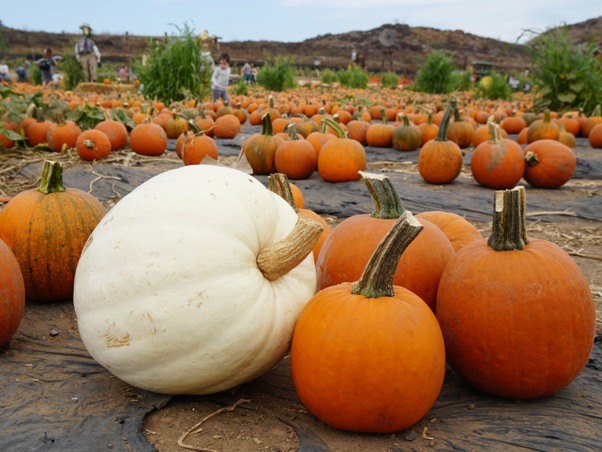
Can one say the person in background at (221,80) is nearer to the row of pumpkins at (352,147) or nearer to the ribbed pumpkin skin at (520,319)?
the row of pumpkins at (352,147)

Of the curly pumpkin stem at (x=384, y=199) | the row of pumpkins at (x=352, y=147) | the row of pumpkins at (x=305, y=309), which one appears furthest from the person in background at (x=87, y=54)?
the row of pumpkins at (x=305, y=309)

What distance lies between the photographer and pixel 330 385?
6.37 feet

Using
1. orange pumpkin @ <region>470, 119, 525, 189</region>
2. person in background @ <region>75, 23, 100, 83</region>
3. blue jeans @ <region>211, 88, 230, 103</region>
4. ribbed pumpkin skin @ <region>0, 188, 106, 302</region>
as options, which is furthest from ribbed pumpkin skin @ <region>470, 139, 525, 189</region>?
person in background @ <region>75, 23, 100, 83</region>

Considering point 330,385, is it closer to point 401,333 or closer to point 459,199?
point 401,333

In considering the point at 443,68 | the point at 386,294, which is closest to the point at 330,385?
the point at 386,294

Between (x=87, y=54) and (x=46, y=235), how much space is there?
74.3ft

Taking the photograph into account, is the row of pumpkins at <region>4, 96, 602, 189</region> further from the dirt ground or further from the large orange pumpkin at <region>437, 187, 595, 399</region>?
the dirt ground

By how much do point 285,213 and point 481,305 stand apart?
2.66ft

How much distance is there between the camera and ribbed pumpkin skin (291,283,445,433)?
1903mm

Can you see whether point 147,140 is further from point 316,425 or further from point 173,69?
point 173,69

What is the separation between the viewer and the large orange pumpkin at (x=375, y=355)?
6.25 ft

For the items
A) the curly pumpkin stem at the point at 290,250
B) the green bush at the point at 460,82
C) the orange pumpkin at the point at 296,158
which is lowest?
the orange pumpkin at the point at 296,158

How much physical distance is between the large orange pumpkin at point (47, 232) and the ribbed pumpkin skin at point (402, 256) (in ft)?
4.77

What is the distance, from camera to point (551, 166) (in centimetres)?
641
